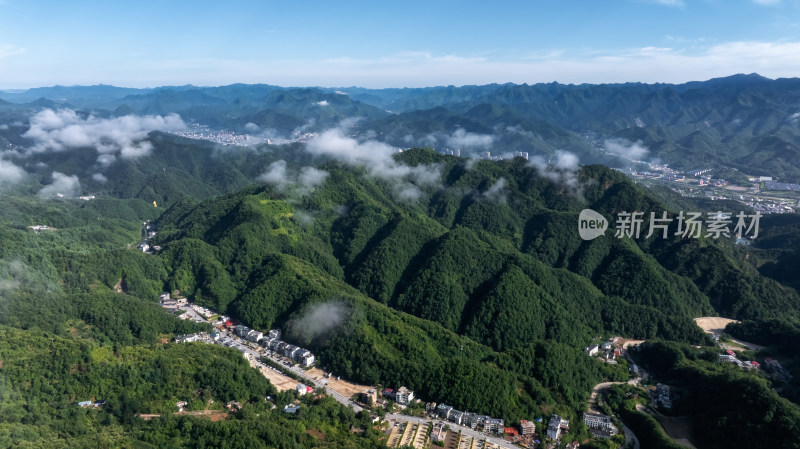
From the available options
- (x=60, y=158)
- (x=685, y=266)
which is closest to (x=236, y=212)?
(x=685, y=266)

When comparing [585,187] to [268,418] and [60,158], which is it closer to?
[268,418]

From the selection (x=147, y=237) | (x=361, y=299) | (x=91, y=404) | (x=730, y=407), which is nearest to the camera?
(x=91, y=404)

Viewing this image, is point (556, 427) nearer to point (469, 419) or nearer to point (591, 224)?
point (469, 419)

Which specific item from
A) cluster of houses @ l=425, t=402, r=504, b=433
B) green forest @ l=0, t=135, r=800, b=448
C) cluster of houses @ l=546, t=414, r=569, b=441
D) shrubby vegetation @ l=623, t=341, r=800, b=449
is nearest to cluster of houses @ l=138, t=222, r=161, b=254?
green forest @ l=0, t=135, r=800, b=448

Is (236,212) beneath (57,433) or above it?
above

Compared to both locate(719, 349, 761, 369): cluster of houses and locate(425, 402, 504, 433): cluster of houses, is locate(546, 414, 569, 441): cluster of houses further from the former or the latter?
locate(719, 349, 761, 369): cluster of houses

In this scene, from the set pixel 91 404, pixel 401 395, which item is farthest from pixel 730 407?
pixel 91 404

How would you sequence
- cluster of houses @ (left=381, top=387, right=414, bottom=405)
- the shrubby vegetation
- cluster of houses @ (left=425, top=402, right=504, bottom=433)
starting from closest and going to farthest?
the shrubby vegetation < cluster of houses @ (left=425, top=402, right=504, bottom=433) < cluster of houses @ (left=381, top=387, right=414, bottom=405)
